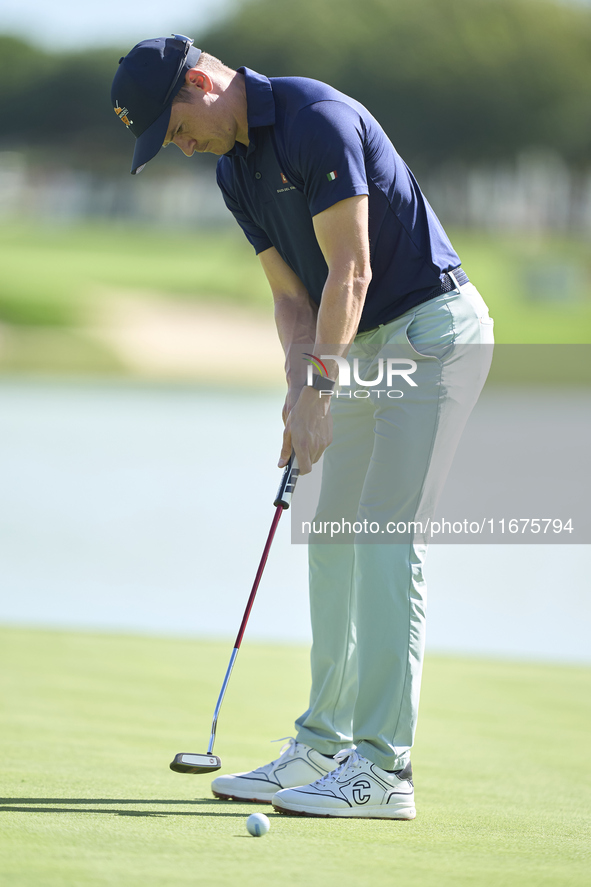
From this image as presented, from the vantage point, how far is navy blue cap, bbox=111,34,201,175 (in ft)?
6.32

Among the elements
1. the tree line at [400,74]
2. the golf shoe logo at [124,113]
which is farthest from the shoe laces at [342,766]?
the tree line at [400,74]

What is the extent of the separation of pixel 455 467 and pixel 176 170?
3200 centimetres

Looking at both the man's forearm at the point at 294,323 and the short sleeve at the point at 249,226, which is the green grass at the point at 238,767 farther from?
the short sleeve at the point at 249,226

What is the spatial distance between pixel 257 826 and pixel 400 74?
4431 centimetres

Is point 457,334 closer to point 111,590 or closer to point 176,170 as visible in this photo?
point 111,590

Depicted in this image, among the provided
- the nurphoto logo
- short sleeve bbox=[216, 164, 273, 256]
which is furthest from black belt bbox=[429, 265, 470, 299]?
short sleeve bbox=[216, 164, 273, 256]

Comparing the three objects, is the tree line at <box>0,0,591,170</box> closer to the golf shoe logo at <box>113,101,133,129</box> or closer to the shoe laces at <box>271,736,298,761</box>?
the golf shoe logo at <box>113,101,133,129</box>

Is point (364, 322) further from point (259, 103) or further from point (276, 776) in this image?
point (276, 776)

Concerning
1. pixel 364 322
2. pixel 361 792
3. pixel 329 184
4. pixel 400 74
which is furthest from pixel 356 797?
pixel 400 74

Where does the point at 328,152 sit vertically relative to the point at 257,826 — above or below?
above

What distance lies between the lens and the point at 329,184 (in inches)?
73.6

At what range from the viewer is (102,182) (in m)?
40.0

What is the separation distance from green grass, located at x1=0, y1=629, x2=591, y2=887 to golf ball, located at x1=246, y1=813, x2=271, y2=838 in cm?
2

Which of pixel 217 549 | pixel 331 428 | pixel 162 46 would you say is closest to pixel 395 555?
pixel 331 428
